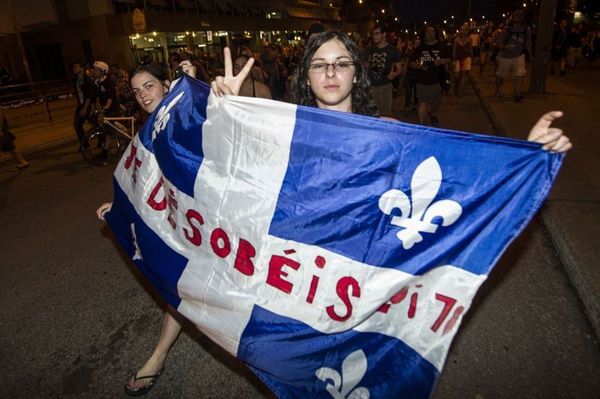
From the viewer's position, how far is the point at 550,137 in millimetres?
1526

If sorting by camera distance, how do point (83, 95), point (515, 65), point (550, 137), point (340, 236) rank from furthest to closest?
point (515, 65) → point (83, 95) → point (340, 236) → point (550, 137)

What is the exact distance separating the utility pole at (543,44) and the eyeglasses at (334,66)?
36.8 feet

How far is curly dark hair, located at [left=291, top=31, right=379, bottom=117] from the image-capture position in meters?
2.25

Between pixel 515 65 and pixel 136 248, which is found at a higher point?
pixel 515 65

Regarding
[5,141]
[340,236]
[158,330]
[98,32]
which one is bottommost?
[158,330]

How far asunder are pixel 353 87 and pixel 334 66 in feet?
A: 0.80

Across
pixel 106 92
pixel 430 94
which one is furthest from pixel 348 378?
pixel 106 92

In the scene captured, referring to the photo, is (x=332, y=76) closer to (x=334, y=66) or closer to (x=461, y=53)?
(x=334, y=66)

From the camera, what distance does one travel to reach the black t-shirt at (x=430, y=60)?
25.2 ft

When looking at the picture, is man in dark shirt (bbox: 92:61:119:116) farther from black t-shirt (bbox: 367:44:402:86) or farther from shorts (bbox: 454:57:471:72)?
shorts (bbox: 454:57:471:72)

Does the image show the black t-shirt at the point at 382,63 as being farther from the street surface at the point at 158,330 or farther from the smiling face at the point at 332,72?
Answer: the smiling face at the point at 332,72

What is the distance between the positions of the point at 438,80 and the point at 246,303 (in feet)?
23.2

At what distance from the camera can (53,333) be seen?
310cm

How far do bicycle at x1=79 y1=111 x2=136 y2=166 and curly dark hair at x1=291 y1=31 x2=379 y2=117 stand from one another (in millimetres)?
6423
